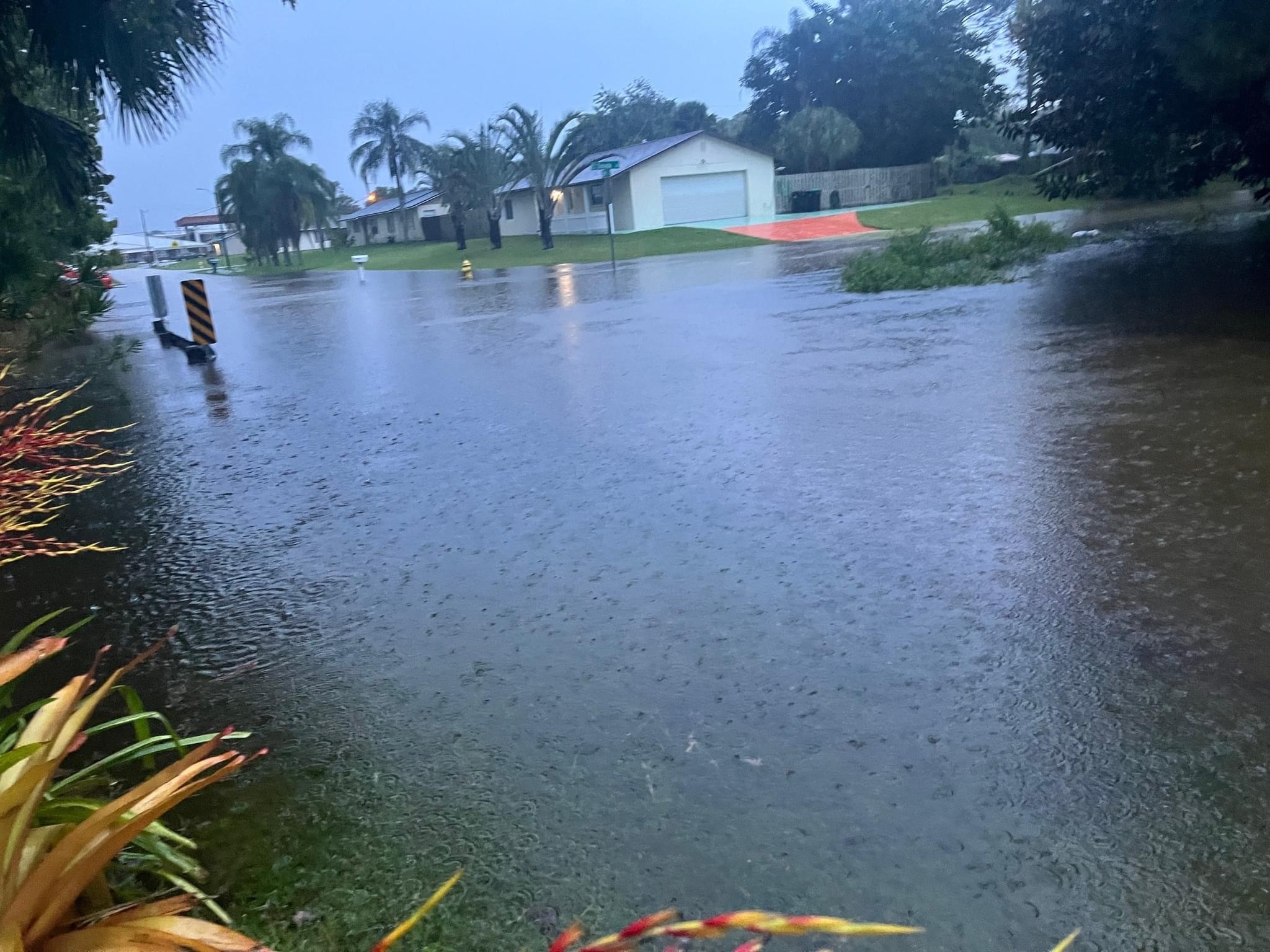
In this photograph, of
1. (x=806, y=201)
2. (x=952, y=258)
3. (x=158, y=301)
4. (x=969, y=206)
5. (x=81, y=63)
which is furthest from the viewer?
(x=806, y=201)

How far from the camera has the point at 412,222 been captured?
2876 inches

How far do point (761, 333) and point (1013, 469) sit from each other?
7471mm

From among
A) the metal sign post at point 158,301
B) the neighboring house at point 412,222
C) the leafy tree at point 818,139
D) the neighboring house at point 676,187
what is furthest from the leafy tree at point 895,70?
the metal sign post at point 158,301

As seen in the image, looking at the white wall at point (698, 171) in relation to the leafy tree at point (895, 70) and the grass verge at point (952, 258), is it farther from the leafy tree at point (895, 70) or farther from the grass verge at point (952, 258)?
the grass verge at point (952, 258)

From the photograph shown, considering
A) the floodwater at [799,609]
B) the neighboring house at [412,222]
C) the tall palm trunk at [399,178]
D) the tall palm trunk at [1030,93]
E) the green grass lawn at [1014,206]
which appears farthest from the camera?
the tall palm trunk at [399,178]

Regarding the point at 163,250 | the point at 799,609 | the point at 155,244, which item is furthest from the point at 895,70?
the point at 155,244

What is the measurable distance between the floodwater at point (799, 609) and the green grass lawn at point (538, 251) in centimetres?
2707

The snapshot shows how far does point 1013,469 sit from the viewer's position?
6.79 metres

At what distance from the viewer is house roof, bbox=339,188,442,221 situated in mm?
70562

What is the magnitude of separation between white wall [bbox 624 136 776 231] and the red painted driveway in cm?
512

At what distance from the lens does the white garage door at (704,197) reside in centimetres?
4975

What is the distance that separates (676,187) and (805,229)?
11297 mm

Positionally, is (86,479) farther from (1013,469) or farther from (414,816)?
(1013,469)

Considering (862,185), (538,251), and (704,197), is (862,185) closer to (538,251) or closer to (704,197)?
(704,197)
